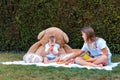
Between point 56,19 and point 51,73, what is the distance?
3.46m

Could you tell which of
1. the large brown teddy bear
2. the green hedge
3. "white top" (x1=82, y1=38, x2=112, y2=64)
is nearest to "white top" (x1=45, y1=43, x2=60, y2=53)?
the large brown teddy bear

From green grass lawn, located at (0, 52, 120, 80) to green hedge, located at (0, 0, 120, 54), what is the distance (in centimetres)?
234

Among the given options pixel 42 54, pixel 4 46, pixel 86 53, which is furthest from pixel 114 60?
pixel 4 46

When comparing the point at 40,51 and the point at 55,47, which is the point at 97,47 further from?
the point at 40,51

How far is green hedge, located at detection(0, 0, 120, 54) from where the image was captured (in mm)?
9938

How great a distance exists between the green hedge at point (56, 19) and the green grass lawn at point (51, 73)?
234 centimetres

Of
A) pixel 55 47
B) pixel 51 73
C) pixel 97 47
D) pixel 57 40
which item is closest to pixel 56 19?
pixel 57 40

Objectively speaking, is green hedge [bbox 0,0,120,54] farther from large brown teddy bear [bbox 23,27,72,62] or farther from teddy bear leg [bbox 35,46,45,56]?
teddy bear leg [bbox 35,46,45,56]

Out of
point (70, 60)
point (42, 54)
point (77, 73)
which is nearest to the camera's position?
point (77, 73)

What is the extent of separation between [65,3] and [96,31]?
43.8 inches

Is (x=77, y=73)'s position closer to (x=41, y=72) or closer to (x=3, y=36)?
(x=41, y=72)

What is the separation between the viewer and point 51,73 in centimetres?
700

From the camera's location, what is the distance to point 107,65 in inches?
317

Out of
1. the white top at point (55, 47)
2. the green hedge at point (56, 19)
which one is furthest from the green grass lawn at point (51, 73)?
the green hedge at point (56, 19)
